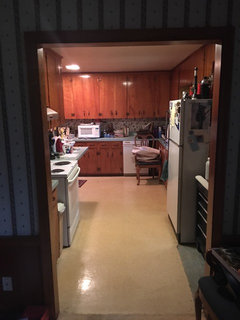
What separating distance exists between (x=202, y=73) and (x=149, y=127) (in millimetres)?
2934

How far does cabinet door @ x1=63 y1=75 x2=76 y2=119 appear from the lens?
607 centimetres

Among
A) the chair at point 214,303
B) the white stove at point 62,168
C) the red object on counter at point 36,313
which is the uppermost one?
the white stove at point 62,168

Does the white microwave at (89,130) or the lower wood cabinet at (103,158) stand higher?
the white microwave at (89,130)

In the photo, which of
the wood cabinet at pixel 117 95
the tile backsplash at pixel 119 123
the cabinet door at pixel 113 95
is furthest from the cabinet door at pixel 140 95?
the tile backsplash at pixel 119 123

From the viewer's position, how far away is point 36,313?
189 cm

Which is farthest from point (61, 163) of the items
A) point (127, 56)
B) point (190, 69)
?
point (190, 69)

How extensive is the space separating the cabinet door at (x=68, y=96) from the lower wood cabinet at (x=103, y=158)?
0.76 m

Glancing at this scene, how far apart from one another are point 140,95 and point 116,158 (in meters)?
1.57

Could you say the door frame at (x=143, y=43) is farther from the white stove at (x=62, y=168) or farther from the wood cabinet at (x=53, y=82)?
the wood cabinet at (x=53, y=82)

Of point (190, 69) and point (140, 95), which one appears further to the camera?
point (140, 95)

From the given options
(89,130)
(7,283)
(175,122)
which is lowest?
(7,283)

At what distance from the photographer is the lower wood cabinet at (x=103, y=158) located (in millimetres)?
6016

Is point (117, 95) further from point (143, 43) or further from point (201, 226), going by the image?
point (143, 43)

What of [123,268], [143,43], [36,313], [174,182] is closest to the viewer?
[143,43]
